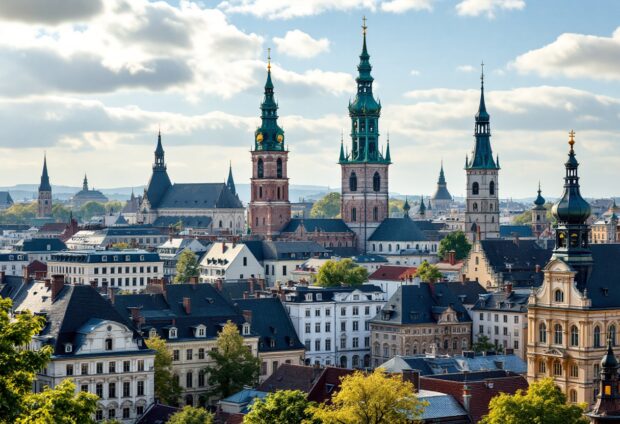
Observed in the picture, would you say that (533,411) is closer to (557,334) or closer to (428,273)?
(557,334)

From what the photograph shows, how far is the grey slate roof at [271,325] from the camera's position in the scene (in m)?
131

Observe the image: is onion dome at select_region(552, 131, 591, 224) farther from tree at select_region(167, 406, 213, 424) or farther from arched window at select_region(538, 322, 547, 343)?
tree at select_region(167, 406, 213, 424)

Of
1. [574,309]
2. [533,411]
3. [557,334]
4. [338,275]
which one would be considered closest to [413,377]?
[533,411]

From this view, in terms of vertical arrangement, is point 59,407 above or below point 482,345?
above

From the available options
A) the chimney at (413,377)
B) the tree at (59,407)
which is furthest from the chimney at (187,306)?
the tree at (59,407)

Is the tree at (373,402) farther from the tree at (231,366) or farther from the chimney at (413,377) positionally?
the tree at (231,366)

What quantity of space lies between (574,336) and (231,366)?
93.4ft

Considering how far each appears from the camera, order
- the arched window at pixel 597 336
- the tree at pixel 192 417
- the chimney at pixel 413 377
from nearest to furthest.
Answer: the tree at pixel 192 417 → the chimney at pixel 413 377 → the arched window at pixel 597 336

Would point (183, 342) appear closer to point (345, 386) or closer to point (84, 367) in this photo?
point (84, 367)

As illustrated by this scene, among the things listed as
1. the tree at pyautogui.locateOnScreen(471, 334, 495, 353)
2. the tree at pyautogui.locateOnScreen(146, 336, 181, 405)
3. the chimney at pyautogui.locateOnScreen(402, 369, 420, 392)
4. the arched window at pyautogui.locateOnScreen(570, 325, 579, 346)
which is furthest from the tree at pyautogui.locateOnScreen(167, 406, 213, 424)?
the tree at pyautogui.locateOnScreen(471, 334, 495, 353)

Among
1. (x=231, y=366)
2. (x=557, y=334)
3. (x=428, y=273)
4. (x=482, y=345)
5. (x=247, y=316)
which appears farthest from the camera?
(x=428, y=273)

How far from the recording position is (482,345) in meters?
141

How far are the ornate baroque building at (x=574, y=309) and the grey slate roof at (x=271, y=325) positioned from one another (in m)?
29.1

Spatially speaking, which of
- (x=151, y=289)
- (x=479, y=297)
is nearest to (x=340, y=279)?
(x=479, y=297)
